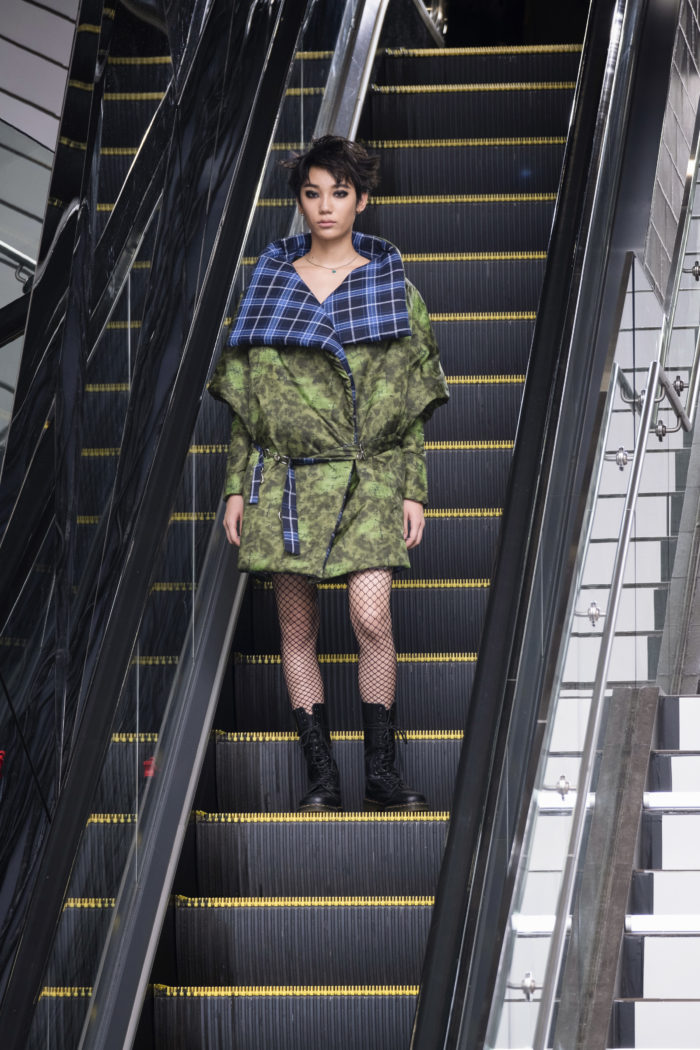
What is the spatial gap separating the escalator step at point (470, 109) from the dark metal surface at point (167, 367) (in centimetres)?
134

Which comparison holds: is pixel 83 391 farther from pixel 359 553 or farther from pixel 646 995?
pixel 646 995

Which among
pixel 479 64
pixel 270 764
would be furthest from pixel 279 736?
pixel 479 64

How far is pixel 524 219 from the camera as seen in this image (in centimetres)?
628

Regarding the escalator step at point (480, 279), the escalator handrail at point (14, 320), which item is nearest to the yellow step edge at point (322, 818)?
the escalator handrail at point (14, 320)

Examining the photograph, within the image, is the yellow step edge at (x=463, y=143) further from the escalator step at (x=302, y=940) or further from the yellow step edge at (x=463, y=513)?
the escalator step at (x=302, y=940)

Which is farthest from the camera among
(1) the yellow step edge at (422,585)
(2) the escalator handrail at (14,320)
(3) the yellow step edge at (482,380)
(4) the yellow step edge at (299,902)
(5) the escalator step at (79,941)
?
(3) the yellow step edge at (482,380)

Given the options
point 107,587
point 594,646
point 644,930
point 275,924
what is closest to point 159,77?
point 107,587

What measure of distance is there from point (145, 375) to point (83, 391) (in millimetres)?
221

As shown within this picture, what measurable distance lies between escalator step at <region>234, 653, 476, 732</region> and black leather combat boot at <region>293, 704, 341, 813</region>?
0.46 m

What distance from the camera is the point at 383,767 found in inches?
162

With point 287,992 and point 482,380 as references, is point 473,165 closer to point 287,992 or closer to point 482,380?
point 482,380

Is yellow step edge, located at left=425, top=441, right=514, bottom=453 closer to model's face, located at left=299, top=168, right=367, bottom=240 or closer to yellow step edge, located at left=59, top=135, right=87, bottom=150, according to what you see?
model's face, located at left=299, top=168, right=367, bottom=240

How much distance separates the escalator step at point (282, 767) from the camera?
14.1 feet

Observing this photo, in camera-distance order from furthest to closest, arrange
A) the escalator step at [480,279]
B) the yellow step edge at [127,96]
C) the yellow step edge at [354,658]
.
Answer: the escalator step at [480,279], the yellow step edge at [354,658], the yellow step edge at [127,96]
